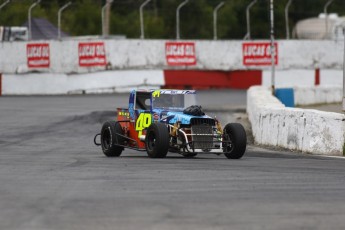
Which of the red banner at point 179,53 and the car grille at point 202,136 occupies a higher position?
the red banner at point 179,53

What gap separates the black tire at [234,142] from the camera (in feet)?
55.0

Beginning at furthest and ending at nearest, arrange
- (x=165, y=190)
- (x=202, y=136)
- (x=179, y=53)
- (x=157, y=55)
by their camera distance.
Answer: (x=179, y=53) → (x=157, y=55) → (x=202, y=136) → (x=165, y=190)

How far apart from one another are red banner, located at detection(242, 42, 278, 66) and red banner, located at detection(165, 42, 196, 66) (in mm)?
2403

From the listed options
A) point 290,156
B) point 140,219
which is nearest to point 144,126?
point 290,156

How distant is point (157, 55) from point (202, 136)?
25783 mm

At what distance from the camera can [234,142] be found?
1681cm

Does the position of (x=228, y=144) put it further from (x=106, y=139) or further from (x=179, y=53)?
(x=179, y=53)

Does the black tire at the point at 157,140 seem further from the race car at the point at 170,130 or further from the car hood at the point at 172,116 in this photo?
the car hood at the point at 172,116

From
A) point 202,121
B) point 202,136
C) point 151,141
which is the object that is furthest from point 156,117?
point 202,136

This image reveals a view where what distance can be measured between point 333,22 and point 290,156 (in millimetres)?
33309

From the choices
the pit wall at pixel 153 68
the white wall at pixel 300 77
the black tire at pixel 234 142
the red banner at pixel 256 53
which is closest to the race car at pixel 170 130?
the black tire at pixel 234 142

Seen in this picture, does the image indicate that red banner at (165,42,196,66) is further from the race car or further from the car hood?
the car hood

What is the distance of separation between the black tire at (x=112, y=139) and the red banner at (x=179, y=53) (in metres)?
24.0

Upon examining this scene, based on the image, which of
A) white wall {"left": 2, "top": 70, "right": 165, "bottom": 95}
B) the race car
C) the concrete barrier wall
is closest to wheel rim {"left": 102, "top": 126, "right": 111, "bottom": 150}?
the race car
